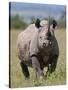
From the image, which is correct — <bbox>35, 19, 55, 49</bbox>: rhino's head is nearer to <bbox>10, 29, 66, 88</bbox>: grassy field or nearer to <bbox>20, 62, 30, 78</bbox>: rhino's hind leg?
<bbox>10, 29, 66, 88</bbox>: grassy field

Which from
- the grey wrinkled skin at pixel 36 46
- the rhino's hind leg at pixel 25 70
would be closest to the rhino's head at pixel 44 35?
the grey wrinkled skin at pixel 36 46

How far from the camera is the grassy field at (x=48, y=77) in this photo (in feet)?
9.34

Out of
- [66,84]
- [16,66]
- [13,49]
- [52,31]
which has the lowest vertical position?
[66,84]

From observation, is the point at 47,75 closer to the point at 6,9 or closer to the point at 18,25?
the point at 18,25

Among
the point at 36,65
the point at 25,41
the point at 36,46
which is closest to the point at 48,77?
the point at 36,65

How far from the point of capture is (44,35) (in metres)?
2.92

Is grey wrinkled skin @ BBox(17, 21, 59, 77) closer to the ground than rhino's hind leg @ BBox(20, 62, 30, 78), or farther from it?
farther from it

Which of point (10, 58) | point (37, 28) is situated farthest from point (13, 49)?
point (37, 28)

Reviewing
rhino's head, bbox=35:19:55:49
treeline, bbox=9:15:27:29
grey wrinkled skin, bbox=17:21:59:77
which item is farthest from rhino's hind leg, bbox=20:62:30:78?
treeline, bbox=9:15:27:29

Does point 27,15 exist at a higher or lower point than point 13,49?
higher

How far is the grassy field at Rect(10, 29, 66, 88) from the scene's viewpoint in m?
2.85

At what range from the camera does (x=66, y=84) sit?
3.05m

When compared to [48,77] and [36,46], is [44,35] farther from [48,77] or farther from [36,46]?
[48,77]

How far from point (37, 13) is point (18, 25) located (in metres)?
0.25
